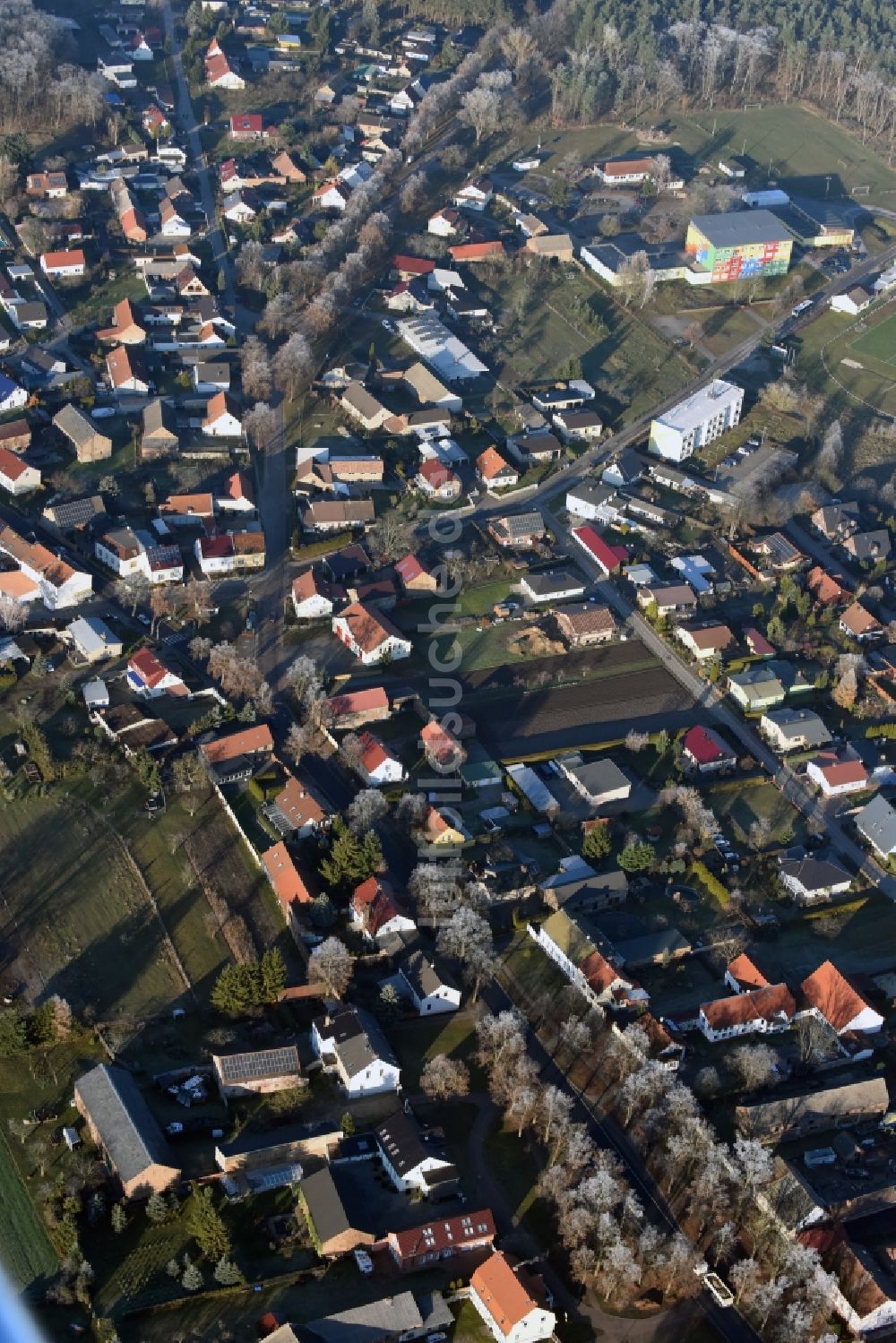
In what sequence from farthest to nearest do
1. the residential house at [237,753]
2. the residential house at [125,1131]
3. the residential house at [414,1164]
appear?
the residential house at [237,753] < the residential house at [414,1164] < the residential house at [125,1131]

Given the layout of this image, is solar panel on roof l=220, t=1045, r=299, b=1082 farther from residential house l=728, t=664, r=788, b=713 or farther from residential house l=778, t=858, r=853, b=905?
residential house l=728, t=664, r=788, b=713

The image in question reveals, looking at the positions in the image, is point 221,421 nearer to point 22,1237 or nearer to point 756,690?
point 756,690

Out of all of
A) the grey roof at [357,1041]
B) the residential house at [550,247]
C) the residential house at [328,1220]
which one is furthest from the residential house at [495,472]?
the residential house at [328,1220]

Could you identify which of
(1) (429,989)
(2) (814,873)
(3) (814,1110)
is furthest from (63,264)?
(3) (814,1110)

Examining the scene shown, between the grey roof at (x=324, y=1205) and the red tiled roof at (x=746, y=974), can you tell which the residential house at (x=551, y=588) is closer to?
the red tiled roof at (x=746, y=974)

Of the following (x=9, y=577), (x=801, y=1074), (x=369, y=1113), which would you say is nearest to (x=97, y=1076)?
(x=369, y=1113)
